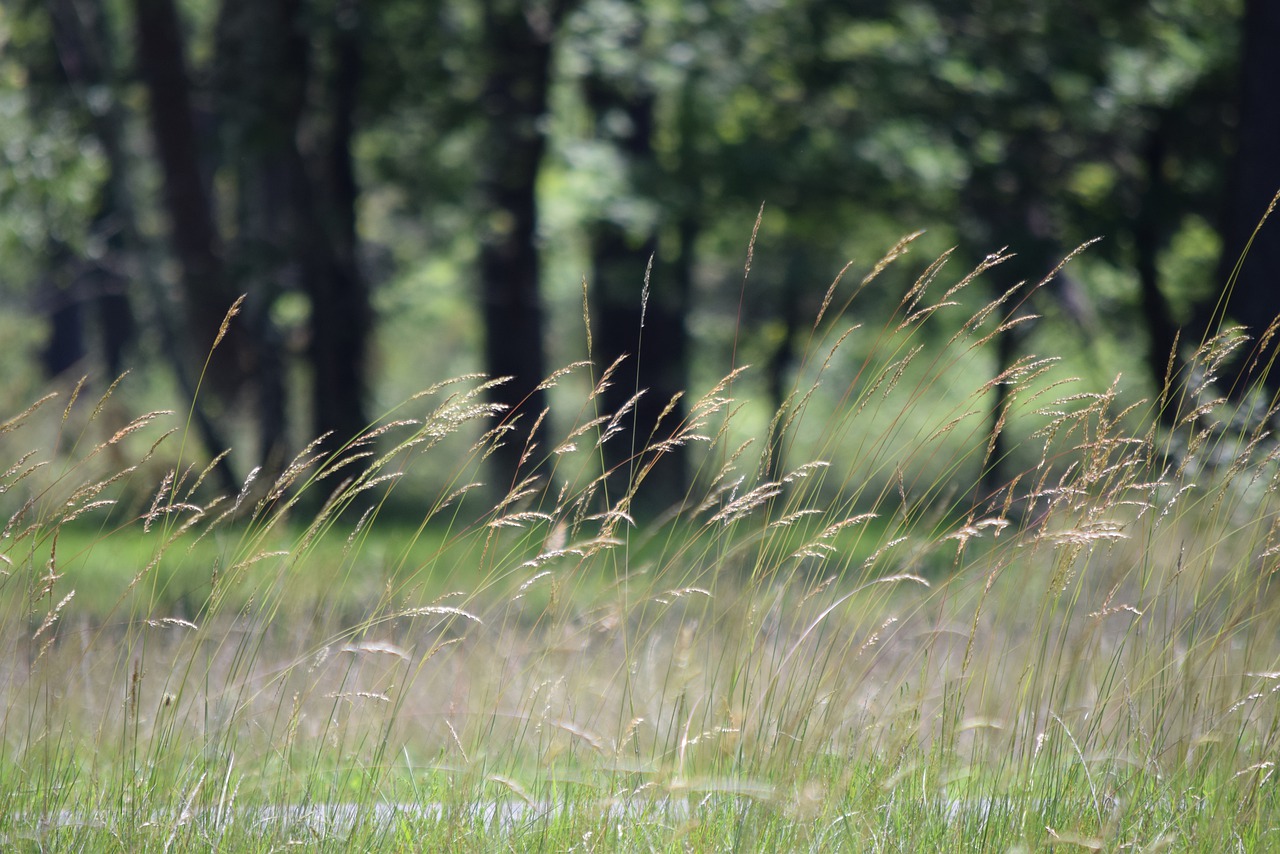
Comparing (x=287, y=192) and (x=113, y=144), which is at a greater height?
(x=113, y=144)

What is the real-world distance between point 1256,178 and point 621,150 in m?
7.41

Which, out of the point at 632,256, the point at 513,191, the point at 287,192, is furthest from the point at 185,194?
the point at 632,256

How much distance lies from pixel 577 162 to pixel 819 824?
33.2 feet

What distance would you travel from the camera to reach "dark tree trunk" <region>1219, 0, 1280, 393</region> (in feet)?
23.3

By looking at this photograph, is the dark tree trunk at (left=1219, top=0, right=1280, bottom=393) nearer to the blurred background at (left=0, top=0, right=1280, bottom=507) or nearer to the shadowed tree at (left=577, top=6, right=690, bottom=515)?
the blurred background at (left=0, top=0, right=1280, bottom=507)

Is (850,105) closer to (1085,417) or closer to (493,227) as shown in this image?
(493,227)

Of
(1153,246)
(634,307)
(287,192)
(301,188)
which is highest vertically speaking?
(301,188)

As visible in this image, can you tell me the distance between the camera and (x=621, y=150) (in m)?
13.7

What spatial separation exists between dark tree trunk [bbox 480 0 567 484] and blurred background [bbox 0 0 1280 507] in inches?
1.3

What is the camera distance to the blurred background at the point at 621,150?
11.7 m

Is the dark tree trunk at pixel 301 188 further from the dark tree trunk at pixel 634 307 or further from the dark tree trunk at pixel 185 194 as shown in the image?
the dark tree trunk at pixel 634 307

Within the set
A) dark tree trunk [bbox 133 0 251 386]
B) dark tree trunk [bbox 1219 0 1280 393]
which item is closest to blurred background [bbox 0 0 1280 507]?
dark tree trunk [bbox 133 0 251 386]

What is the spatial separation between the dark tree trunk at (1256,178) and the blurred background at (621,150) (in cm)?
270

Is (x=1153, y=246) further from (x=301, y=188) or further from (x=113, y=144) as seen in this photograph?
(x=113, y=144)
